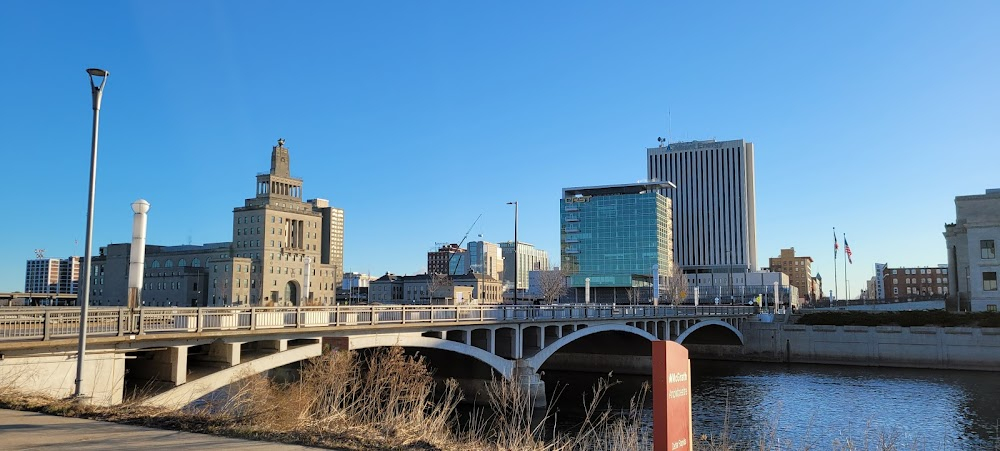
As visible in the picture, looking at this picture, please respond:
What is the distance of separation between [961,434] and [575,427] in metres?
17.4

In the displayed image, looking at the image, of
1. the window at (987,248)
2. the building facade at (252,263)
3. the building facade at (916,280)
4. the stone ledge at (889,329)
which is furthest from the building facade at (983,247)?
the building facade at (916,280)

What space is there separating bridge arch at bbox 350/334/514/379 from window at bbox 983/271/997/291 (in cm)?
6560

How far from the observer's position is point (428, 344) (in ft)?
96.0

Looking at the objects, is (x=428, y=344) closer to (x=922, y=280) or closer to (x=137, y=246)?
(x=137, y=246)

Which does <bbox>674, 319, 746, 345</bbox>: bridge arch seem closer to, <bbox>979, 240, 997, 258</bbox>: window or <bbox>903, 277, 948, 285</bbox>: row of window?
<bbox>979, 240, 997, 258</bbox>: window

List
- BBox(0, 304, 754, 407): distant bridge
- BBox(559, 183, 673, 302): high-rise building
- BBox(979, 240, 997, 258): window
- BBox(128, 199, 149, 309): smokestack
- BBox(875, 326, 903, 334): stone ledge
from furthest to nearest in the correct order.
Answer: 1. BBox(559, 183, 673, 302): high-rise building
2. BBox(979, 240, 997, 258): window
3. BBox(875, 326, 903, 334): stone ledge
4. BBox(128, 199, 149, 309): smokestack
5. BBox(0, 304, 754, 407): distant bridge

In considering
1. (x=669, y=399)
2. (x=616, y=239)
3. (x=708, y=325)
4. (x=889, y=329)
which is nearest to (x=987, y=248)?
(x=889, y=329)

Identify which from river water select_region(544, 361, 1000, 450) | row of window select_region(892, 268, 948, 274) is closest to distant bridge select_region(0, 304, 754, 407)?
river water select_region(544, 361, 1000, 450)

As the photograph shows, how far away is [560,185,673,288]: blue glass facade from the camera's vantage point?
16038cm

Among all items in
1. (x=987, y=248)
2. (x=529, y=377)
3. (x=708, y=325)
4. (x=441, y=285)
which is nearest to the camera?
(x=529, y=377)

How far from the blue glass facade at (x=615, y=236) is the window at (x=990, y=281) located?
83086 millimetres

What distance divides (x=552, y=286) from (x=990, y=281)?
7300 centimetres

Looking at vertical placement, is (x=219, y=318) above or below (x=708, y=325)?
above

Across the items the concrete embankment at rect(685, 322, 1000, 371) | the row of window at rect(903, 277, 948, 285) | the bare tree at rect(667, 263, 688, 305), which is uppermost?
the row of window at rect(903, 277, 948, 285)
